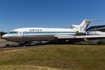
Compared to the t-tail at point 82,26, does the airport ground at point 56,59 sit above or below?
below

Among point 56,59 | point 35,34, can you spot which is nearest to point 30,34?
point 35,34

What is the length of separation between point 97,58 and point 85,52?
2277 mm

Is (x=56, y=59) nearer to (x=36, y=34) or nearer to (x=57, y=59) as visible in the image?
(x=57, y=59)

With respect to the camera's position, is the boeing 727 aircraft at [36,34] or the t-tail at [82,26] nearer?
the boeing 727 aircraft at [36,34]

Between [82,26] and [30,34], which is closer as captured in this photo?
[30,34]

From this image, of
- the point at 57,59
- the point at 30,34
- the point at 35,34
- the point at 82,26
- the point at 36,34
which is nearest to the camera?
the point at 57,59

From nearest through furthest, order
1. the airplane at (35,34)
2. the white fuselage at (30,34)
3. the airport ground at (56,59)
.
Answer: the airport ground at (56,59) → the white fuselage at (30,34) → the airplane at (35,34)

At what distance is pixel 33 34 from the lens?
72.4ft

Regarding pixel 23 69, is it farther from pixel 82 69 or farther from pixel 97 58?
pixel 97 58

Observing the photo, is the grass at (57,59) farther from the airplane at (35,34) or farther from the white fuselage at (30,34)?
the airplane at (35,34)

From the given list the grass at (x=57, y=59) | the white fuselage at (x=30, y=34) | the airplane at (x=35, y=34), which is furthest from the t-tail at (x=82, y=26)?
the grass at (x=57, y=59)

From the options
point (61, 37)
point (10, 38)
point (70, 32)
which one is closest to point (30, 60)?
point (10, 38)

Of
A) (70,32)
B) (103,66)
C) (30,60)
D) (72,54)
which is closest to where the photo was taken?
(103,66)

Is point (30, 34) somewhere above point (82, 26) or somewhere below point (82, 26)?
below
